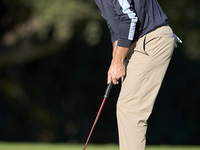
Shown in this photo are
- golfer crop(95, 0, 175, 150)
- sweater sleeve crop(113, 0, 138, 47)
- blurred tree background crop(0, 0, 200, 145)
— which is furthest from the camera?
blurred tree background crop(0, 0, 200, 145)

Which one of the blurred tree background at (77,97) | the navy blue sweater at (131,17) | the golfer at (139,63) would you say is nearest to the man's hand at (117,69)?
the golfer at (139,63)

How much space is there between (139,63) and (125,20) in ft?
1.35

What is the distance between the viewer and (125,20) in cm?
356

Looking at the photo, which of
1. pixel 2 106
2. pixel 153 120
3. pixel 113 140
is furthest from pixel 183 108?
pixel 2 106

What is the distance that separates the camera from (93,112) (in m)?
14.7

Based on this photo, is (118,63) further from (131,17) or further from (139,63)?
(131,17)

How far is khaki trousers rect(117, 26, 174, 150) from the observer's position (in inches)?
144

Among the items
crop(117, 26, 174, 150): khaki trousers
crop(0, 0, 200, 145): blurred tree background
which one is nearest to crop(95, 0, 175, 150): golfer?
crop(117, 26, 174, 150): khaki trousers

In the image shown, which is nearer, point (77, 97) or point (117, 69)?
point (117, 69)

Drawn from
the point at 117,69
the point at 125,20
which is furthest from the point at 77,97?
the point at 125,20

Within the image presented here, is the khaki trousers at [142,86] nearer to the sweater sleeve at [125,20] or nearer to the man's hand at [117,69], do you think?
the man's hand at [117,69]

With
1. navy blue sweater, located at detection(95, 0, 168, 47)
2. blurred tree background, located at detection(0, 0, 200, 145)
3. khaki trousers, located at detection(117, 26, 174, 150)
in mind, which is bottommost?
blurred tree background, located at detection(0, 0, 200, 145)

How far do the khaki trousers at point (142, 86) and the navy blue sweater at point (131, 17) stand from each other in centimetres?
7

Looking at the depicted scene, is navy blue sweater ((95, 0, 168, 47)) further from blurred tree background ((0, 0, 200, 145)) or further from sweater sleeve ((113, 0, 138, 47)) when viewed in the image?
blurred tree background ((0, 0, 200, 145))
